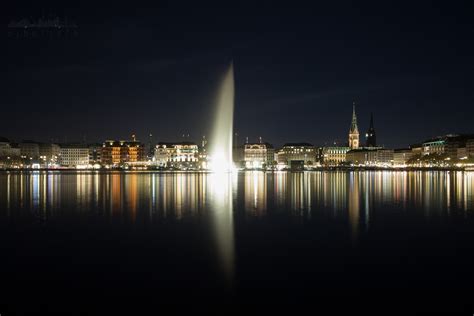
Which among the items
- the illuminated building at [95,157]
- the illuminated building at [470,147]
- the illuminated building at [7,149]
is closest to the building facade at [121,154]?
the illuminated building at [95,157]

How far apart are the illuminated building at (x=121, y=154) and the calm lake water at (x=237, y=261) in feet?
539

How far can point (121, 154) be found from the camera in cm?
18750

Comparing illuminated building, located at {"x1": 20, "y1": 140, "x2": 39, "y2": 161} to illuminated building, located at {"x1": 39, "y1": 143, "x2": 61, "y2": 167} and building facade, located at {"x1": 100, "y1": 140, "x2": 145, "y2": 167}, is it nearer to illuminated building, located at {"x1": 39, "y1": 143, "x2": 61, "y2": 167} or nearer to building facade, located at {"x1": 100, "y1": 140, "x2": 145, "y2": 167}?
illuminated building, located at {"x1": 39, "y1": 143, "x2": 61, "y2": 167}

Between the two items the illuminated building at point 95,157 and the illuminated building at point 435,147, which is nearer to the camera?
the illuminated building at point 435,147

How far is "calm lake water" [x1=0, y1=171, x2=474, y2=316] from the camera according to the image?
10.7 meters

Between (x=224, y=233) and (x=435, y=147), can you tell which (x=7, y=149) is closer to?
(x=435, y=147)

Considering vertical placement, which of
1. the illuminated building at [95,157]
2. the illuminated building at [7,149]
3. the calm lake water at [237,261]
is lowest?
the calm lake water at [237,261]

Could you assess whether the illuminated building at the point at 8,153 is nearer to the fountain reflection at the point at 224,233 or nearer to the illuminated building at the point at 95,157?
the illuminated building at the point at 95,157

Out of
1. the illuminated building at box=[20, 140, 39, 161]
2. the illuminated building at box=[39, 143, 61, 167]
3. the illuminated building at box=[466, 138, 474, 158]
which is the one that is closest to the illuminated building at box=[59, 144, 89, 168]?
the illuminated building at box=[39, 143, 61, 167]

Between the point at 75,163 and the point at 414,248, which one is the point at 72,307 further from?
the point at 75,163

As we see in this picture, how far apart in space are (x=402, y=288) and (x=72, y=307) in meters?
7.28

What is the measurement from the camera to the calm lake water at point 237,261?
10.7 m

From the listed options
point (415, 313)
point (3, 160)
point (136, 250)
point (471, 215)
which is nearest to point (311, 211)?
point (471, 215)

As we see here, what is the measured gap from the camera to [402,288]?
1158 centimetres
